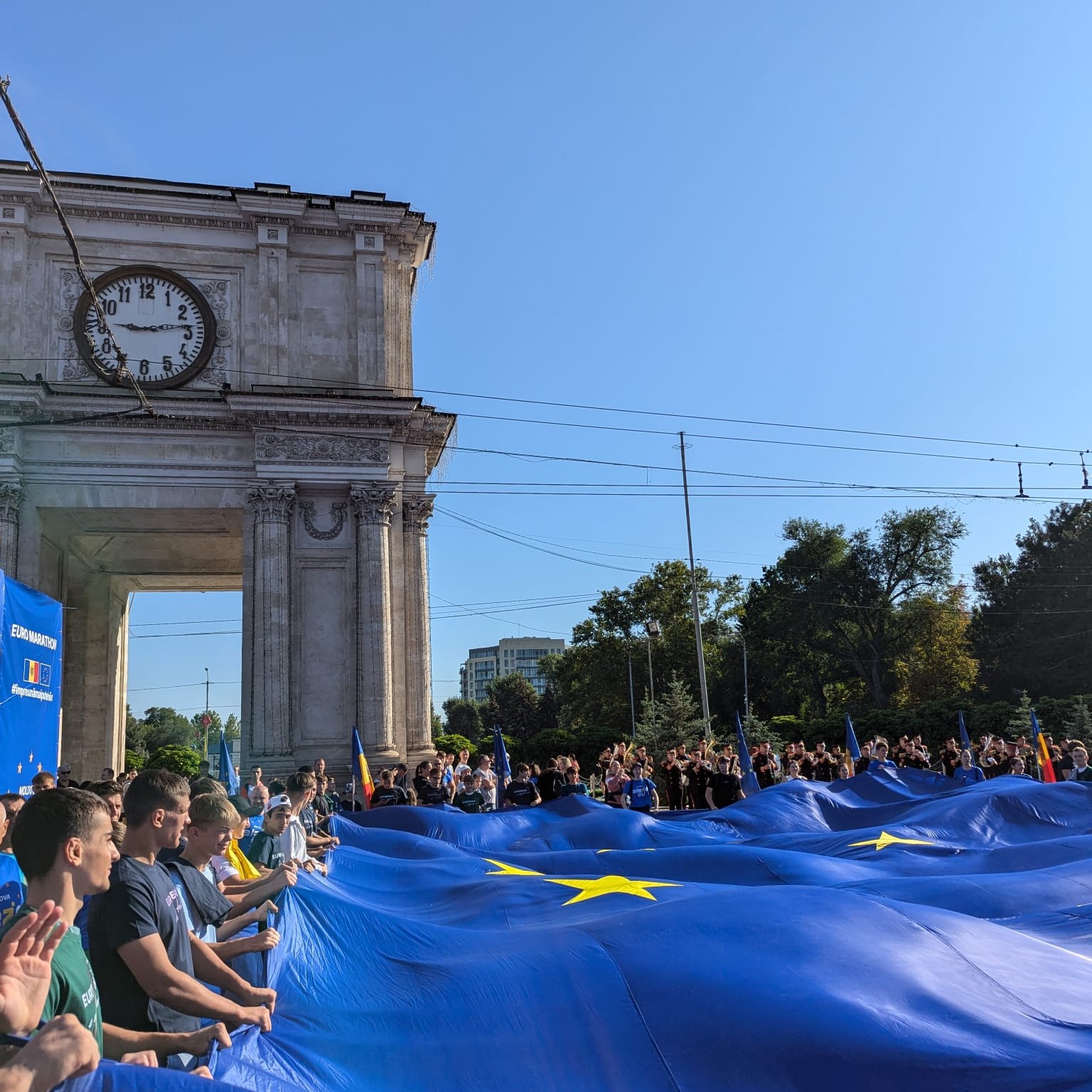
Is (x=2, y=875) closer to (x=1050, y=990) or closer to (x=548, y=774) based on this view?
(x=1050, y=990)

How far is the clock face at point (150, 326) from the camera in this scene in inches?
1150

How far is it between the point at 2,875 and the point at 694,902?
13.8 feet

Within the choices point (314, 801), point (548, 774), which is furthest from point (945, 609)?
point (314, 801)

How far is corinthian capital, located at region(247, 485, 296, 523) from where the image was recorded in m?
28.8

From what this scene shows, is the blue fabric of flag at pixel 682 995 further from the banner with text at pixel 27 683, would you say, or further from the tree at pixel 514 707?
the tree at pixel 514 707

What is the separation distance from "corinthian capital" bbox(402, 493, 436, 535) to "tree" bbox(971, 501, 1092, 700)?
3715 cm

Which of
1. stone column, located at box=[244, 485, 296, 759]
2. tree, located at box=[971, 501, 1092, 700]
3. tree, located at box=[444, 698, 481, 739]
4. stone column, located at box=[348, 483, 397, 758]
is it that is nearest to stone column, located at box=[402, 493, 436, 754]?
stone column, located at box=[348, 483, 397, 758]

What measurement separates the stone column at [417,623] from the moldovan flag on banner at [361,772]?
420 centimetres

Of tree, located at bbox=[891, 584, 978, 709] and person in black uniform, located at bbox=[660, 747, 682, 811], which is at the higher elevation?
tree, located at bbox=[891, 584, 978, 709]

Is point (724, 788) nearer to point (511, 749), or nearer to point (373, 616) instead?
point (373, 616)

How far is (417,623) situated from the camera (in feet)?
101

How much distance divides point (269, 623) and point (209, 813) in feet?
77.1

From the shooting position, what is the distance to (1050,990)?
5691mm

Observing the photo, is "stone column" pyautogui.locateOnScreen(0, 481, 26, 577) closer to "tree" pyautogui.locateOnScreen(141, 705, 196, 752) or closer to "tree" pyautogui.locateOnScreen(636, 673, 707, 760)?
"tree" pyautogui.locateOnScreen(636, 673, 707, 760)
